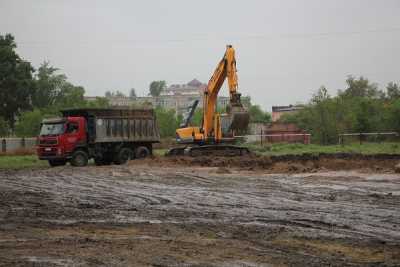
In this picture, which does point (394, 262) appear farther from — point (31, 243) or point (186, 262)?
point (31, 243)

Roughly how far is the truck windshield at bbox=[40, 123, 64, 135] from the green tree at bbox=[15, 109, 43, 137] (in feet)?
125

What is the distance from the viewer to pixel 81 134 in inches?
1407

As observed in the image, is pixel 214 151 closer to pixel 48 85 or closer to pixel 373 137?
pixel 373 137

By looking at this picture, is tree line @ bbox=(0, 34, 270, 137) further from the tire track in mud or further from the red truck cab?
the tire track in mud

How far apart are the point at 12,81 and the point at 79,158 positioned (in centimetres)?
4436

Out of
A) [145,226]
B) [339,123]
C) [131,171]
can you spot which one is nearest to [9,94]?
[339,123]

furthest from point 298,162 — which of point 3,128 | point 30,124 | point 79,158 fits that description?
point 3,128

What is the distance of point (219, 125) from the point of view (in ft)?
122

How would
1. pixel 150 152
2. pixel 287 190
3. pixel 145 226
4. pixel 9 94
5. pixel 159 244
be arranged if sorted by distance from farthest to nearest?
pixel 9 94
pixel 150 152
pixel 287 190
pixel 145 226
pixel 159 244

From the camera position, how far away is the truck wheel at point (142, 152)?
38.3 meters

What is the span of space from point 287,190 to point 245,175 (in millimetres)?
6855

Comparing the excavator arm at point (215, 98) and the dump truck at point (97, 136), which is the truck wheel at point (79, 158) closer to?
the dump truck at point (97, 136)

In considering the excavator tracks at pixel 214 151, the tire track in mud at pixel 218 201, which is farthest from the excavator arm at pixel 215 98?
the tire track in mud at pixel 218 201

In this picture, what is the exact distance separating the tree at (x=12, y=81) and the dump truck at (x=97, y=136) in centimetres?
4239
